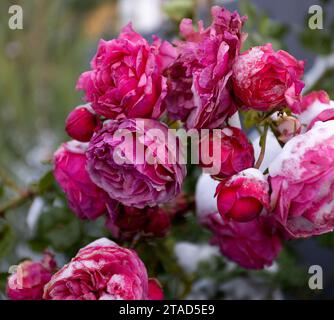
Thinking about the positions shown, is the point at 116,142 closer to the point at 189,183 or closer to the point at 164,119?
the point at 164,119

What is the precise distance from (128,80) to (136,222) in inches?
4.4

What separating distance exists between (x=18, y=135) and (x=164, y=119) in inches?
61.5

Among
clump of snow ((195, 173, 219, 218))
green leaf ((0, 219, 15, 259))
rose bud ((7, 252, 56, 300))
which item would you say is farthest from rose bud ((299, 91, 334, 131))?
green leaf ((0, 219, 15, 259))

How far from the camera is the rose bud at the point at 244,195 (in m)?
0.37

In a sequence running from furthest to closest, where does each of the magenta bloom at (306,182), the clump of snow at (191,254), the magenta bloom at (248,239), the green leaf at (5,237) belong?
1. the clump of snow at (191,254)
2. the green leaf at (5,237)
3. the magenta bloom at (248,239)
4. the magenta bloom at (306,182)

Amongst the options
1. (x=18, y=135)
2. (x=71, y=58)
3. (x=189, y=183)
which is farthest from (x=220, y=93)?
(x=71, y=58)

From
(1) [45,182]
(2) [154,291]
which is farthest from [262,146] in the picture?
(1) [45,182]

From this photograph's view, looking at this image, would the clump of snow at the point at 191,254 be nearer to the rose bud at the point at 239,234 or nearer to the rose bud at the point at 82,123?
the rose bud at the point at 239,234

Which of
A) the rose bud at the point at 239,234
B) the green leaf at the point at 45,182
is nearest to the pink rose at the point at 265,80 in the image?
the rose bud at the point at 239,234

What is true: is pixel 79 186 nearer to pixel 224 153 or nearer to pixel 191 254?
pixel 224 153

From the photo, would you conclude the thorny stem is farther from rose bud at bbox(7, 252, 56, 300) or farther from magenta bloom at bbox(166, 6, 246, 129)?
rose bud at bbox(7, 252, 56, 300)

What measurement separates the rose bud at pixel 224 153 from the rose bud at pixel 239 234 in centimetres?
8

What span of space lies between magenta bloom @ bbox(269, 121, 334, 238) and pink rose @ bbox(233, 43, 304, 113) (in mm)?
26

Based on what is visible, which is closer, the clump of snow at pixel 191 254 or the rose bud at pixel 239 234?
the rose bud at pixel 239 234
